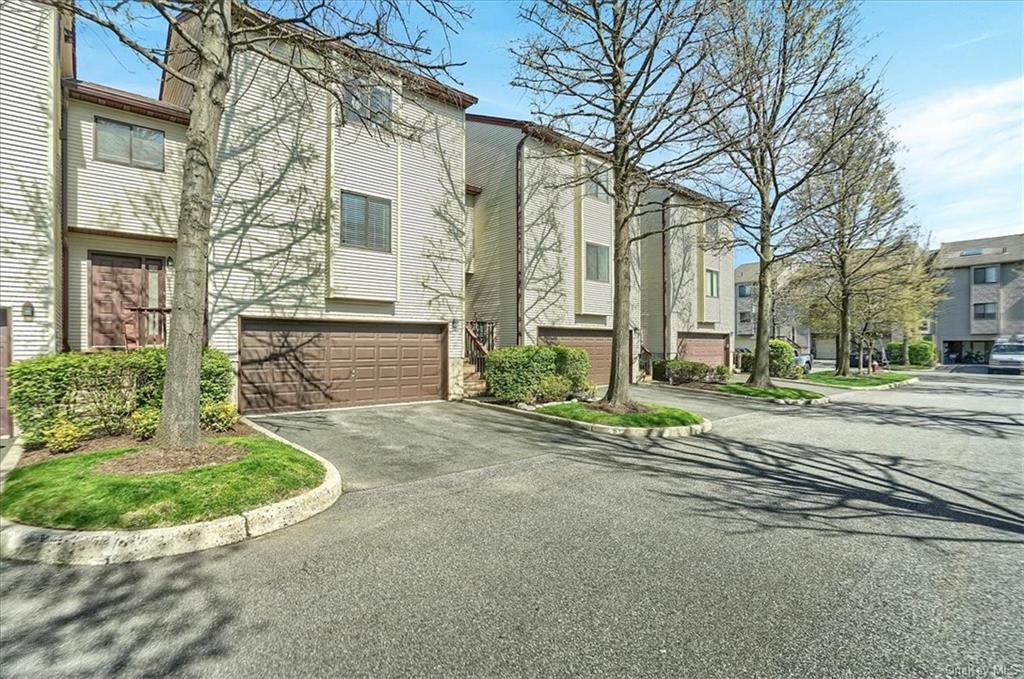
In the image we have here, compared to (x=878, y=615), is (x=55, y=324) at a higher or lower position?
higher

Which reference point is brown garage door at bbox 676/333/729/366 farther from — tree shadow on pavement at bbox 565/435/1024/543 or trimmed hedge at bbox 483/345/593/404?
tree shadow on pavement at bbox 565/435/1024/543

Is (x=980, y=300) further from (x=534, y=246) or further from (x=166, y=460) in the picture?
(x=166, y=460)

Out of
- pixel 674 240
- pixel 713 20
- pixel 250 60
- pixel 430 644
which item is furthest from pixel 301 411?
pixel 674 240

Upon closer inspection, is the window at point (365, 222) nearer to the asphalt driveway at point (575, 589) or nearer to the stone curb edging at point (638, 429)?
the stone curb edging at point (638, 429)

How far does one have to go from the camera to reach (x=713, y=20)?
1152 centimetres

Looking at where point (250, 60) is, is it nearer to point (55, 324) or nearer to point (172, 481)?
point (55, 324)

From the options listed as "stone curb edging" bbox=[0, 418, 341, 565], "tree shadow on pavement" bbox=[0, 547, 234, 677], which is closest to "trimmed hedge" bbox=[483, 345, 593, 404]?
"stone curb edging" bbox=[0, 418, 341, 565]

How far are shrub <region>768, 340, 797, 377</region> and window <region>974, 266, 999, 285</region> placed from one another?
104ft

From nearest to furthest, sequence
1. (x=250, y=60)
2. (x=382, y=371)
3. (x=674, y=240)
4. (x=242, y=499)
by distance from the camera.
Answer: (x=242, y=499), (x=250, y=60), (x=382, y=371), (x=674, y=240)

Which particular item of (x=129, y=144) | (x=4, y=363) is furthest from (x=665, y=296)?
(x=4, y=363)

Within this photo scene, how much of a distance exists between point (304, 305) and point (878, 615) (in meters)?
11.8

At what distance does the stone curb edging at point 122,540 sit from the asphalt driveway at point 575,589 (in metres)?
0.13

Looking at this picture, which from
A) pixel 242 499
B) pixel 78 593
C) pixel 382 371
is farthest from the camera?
pixel 382 371

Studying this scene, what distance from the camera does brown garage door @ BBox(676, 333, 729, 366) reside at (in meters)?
23.0
